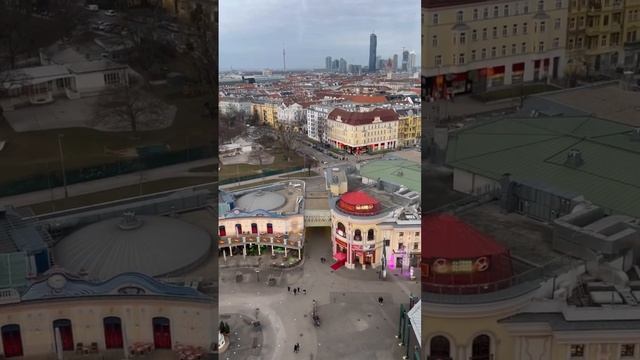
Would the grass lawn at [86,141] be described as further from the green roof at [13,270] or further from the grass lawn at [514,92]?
the grass lawn at [514,92]

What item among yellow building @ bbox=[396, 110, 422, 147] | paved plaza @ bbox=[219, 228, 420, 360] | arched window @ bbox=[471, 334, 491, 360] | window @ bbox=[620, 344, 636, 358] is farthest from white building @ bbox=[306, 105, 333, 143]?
window @ bbox=[620, 344, 636, 358]

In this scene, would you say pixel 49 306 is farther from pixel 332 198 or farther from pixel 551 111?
pixel 332 198

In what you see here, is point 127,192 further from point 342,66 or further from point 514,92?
point 342,66

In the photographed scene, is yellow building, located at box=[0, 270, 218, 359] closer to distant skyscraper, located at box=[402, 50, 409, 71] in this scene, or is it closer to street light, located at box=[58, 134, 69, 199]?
street light, located at box=[58, 134, 69, 199]

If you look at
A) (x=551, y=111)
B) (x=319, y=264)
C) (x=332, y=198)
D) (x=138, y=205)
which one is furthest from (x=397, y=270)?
(x=138, y=205)

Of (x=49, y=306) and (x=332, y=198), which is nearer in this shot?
(x=49, y=306)

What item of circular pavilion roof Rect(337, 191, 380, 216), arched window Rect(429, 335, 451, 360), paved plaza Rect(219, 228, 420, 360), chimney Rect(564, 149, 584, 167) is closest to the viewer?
arched window Rect(429, 335, 451, 360)
